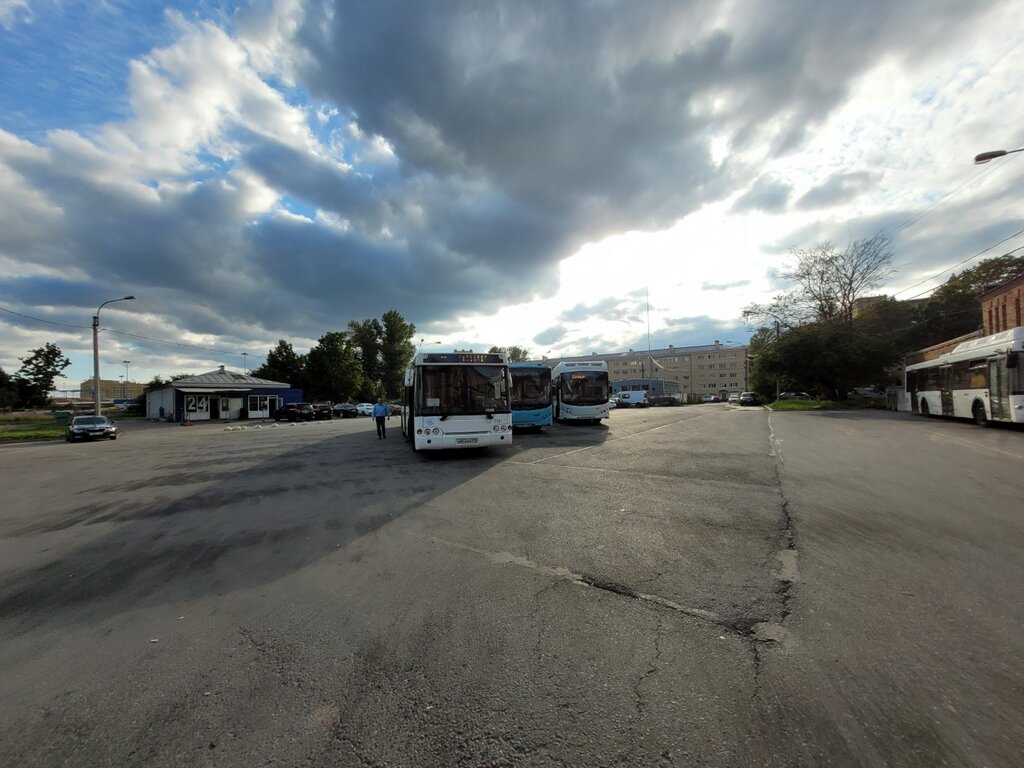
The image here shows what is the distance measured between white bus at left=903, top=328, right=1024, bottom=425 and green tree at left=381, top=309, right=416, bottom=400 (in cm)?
6454

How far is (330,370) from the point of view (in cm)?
5919

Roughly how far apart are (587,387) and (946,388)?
15.7 meters

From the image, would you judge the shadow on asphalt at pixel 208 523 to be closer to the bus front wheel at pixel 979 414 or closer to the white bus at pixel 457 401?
the white bus at pixel 457 401

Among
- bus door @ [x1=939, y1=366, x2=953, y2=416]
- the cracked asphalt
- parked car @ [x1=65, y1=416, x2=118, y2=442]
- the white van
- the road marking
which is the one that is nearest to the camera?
the cracked asphalt

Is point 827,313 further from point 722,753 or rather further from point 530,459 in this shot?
point 722,753

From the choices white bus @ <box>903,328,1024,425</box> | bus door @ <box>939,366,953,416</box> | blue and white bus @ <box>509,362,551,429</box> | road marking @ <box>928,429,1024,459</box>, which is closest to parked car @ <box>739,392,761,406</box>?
white bus @ <box>903,328,1024,425</box>

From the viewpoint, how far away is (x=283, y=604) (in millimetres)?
4062

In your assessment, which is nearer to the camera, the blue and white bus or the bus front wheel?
the bus front wheel

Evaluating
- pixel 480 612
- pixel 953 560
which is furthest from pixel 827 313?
pixel 480 612

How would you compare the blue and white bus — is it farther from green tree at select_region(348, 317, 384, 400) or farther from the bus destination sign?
green tree at select_region(348, 317, 384, 400)

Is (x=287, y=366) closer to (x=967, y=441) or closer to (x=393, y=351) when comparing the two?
(x=393, y=351)

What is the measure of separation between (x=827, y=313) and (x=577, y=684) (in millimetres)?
50786

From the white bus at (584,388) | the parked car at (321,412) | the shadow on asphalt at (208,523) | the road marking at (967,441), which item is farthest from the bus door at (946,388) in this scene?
the parked car at (321,412)

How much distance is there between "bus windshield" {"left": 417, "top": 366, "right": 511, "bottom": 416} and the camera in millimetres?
12156
